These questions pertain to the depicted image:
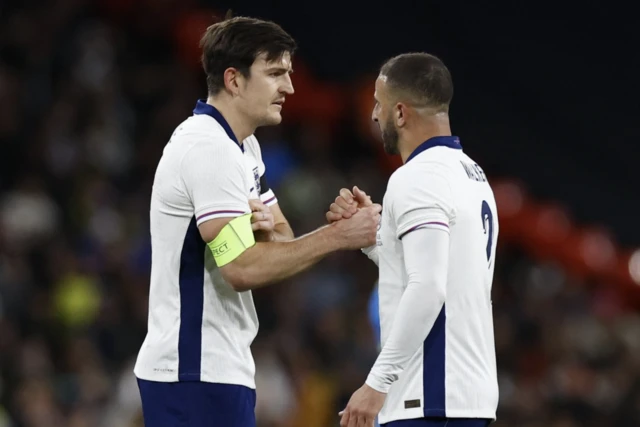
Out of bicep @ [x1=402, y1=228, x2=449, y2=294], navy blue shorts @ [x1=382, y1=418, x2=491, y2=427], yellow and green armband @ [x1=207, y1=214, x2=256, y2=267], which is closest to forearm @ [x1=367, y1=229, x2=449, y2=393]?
bicep @ [x1=402, y1=228, x2=449, y2=294]

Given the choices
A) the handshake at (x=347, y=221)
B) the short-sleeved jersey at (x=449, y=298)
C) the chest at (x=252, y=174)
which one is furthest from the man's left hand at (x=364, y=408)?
the chest at (x=252, y=174)

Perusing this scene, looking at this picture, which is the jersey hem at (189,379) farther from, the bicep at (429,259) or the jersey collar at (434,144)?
the jersey collar at (434,144)

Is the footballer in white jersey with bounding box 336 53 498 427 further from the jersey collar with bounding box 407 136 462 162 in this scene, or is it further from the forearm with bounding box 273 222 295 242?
the forearm with bounding box 273 222 295 242

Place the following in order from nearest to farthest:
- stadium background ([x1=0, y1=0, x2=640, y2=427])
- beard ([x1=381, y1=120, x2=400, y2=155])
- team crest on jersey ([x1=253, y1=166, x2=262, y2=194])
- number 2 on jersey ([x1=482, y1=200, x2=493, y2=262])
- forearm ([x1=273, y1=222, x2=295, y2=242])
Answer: number 2 on jersey ([x1=482, y1=200, x2=493, y2=262]) < beard ([x1=381, y1=120, x2=400, y2=155]) < team crest on jersey ([x1=253, y1=166, x2=262, y2=194]) < forearm ([x1=273, y1=222, x2=295, y2=242]) < stadium background ([x1=0, y1=0, x2=640, y2=427])

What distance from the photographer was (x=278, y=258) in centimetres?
436

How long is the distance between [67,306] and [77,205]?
931mm

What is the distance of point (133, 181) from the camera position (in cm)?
1070

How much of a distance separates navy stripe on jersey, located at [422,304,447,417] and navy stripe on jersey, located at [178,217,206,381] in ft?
2.56

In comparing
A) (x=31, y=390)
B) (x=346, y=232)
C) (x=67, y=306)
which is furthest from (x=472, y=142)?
(x=346, y=232)

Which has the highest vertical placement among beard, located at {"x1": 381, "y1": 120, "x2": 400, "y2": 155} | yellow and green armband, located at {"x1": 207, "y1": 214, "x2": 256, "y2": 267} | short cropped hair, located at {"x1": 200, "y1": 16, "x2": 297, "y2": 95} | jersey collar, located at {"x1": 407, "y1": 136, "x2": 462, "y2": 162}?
short cropped hair, located at {"x1": 200, "y1": 16, "x2": 297, "y2": 95}

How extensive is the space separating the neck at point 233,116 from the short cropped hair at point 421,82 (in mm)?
574

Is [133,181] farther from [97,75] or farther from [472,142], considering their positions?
[472,142]

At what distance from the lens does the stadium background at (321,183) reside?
906cm

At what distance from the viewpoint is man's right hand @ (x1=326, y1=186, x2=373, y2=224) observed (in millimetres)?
4562
